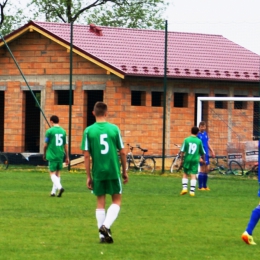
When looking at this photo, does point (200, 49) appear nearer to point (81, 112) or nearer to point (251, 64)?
point (251, 64)

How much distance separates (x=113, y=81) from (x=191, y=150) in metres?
13.4

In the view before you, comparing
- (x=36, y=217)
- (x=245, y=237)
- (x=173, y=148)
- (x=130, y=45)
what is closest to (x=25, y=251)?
(x=245, y=237)

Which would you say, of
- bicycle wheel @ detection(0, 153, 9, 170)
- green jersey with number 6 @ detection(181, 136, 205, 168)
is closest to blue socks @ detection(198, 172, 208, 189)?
→ green jersey with number 6 @ detection(181, 136, 205, 168)

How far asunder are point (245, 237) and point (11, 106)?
2665 centimetres

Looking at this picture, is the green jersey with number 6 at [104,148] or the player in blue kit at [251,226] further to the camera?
the green jersey with number 6 at [104,148]

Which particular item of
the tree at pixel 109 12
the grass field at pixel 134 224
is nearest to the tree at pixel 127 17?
the tree at pixel 109 12

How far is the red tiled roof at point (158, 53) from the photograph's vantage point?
37125 mm

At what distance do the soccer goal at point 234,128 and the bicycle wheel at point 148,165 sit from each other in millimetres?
2263

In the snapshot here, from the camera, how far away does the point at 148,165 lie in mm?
34688

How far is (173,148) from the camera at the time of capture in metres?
37.0

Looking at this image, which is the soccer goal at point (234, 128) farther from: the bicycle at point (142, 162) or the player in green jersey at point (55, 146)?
the player in green jersey at point (55, 146)

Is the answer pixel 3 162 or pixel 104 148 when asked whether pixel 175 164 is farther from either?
pixel 104 148

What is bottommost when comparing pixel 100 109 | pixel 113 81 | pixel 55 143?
pixel 55 143

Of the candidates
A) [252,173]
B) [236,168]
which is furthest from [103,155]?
[236,168]
